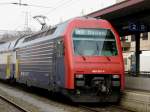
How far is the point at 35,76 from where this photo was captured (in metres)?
21.1

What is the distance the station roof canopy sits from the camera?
57.2 feet

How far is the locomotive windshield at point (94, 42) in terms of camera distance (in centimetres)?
1653

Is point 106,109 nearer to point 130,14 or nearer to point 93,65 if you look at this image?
point 93,65

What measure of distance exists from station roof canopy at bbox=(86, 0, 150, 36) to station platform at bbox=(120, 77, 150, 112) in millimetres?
2107

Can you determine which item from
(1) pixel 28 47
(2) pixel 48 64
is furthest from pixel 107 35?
(1) pixel 28 47

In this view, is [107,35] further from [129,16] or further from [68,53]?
[129,16]

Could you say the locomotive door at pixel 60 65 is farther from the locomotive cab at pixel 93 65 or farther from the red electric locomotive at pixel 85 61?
the locomotive cab at pixel 93 65

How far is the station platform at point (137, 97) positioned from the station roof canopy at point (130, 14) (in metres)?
2.11

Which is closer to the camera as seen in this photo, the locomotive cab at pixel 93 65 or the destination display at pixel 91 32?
the locomotive cab at pixel 93 65

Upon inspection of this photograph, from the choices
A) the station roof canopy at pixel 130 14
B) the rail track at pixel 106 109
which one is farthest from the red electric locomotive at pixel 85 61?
the station roof canopy at pixel 130 14

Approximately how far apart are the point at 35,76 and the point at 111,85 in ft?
18.8

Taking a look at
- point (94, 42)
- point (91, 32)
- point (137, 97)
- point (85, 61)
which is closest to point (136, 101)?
point (137, 97)

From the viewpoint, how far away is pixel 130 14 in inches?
772

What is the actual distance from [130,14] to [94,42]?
3447mm
